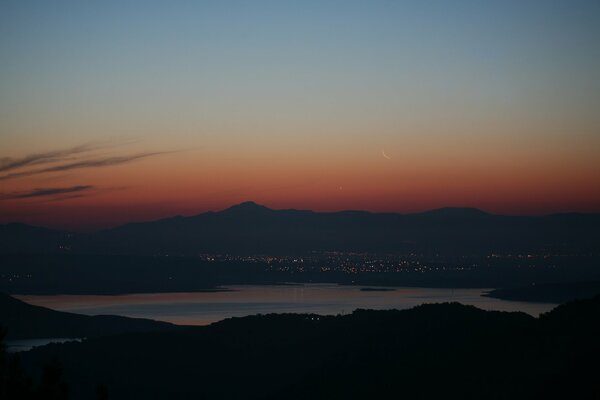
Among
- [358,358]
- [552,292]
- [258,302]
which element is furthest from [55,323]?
[552,292]

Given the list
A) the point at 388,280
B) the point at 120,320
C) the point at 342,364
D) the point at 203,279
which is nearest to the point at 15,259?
the point at 203,279

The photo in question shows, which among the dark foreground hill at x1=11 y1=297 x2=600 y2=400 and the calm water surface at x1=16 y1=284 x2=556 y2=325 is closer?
the dark foreground hill at x1=11 y1=297 x2=600 y2=400

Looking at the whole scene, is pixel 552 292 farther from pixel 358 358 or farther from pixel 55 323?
pixel 358 358

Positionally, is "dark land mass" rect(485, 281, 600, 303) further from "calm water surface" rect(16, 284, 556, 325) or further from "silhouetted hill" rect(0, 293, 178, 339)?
"silhouetted hill" rect(0, 293, 178, 339)

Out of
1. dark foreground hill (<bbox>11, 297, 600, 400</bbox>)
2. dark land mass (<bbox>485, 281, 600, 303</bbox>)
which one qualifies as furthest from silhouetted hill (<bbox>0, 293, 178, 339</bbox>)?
dark land mass (<bbox>485, 281, 600, 303</bbox>)

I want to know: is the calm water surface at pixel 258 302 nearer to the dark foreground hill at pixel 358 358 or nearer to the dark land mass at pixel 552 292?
the dark land mass at pixel 552 292

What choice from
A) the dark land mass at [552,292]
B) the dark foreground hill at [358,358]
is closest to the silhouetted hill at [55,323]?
the dark foreground hill at [358,358]

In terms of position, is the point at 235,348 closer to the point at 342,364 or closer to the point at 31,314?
the point at 342,364
